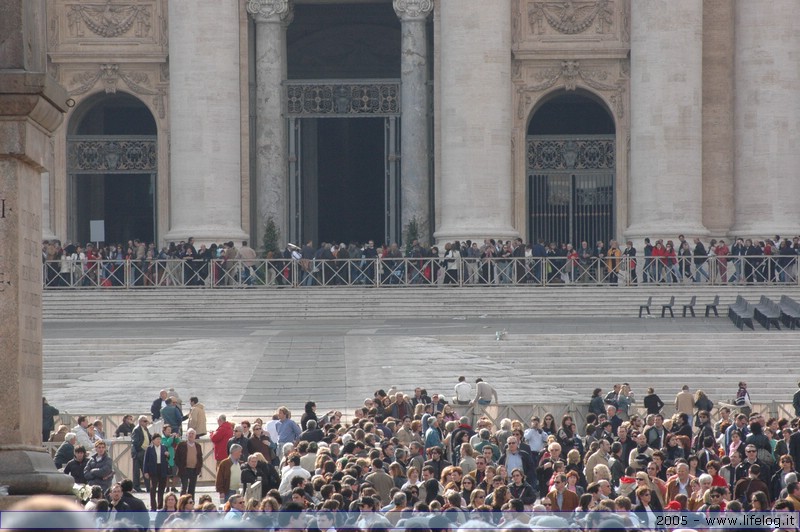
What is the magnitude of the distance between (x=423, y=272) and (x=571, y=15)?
9675 millimetres

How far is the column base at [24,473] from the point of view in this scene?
940cm

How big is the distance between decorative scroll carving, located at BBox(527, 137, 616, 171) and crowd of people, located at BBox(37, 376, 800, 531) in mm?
20742

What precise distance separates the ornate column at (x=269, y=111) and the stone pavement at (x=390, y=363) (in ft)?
37.6

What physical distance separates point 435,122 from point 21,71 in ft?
118

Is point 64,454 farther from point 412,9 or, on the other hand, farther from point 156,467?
point 412,9

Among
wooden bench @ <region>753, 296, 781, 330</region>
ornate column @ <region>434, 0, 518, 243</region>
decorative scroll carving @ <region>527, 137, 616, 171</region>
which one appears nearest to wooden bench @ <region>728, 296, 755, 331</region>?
wooden bench @ <region>753, 296, 781, 330</region>

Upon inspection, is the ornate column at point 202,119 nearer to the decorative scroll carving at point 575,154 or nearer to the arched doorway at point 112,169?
the arched doorway at point 112,169

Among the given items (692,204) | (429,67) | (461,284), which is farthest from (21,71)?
(429,67)

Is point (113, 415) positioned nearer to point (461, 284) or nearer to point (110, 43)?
point (461, 284)

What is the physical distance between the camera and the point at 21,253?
31.7ft

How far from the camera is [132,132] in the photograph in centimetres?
5134

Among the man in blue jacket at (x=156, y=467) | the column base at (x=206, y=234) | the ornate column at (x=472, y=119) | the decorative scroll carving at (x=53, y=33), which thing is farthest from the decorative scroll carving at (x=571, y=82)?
the man in blue jacket at (x=156, y=467)

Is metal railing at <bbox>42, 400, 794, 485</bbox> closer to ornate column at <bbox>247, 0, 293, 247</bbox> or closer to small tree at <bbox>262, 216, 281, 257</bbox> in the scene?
small tree at <bbox>262, 216, 281, 257</bbox>

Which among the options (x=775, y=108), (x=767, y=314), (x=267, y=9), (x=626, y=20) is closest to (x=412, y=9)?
(x=267, y=9)
